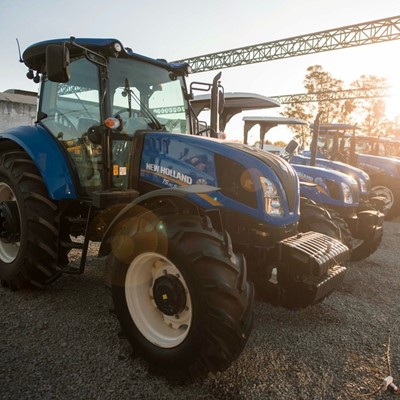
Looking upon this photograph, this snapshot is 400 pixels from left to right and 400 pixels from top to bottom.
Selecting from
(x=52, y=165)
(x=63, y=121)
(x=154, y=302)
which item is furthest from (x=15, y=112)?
(x=154, y=302)

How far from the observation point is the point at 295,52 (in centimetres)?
2153

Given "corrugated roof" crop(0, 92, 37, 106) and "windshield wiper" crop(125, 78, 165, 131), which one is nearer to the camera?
"windshield wiper" crop(125, 78, 165, 131)

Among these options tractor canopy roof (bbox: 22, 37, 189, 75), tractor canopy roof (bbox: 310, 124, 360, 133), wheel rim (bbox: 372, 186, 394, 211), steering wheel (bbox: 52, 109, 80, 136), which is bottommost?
wheel rim (bbox: 372, 186, 394, 211)

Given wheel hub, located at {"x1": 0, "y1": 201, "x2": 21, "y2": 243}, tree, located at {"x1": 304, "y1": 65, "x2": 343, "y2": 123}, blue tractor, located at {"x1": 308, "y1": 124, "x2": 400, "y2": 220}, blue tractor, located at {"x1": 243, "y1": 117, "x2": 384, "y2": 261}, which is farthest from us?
tree, located at {"x1": 304, "y1": 65, "x2": 343, "y2": 123}

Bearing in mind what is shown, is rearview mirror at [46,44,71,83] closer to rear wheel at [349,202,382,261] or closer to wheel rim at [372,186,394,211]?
rear wheel at [349,202,382,261]

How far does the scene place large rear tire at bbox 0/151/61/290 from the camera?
10.7 feet

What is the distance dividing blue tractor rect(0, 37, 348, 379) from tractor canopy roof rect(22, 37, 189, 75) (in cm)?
2

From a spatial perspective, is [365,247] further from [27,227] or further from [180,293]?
[27,227]

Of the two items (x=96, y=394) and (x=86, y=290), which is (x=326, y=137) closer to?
(x=86, y=290)

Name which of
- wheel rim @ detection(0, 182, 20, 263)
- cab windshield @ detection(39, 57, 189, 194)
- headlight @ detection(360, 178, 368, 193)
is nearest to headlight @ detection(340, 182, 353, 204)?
headlight @ detection(360, 178, 368, 193)

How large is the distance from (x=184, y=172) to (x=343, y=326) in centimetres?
195

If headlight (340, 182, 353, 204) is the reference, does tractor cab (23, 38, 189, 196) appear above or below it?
above

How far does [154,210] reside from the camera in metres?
2.53

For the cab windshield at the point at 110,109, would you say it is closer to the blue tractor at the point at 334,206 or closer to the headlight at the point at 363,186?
the blue tractor at the point at 334,206
